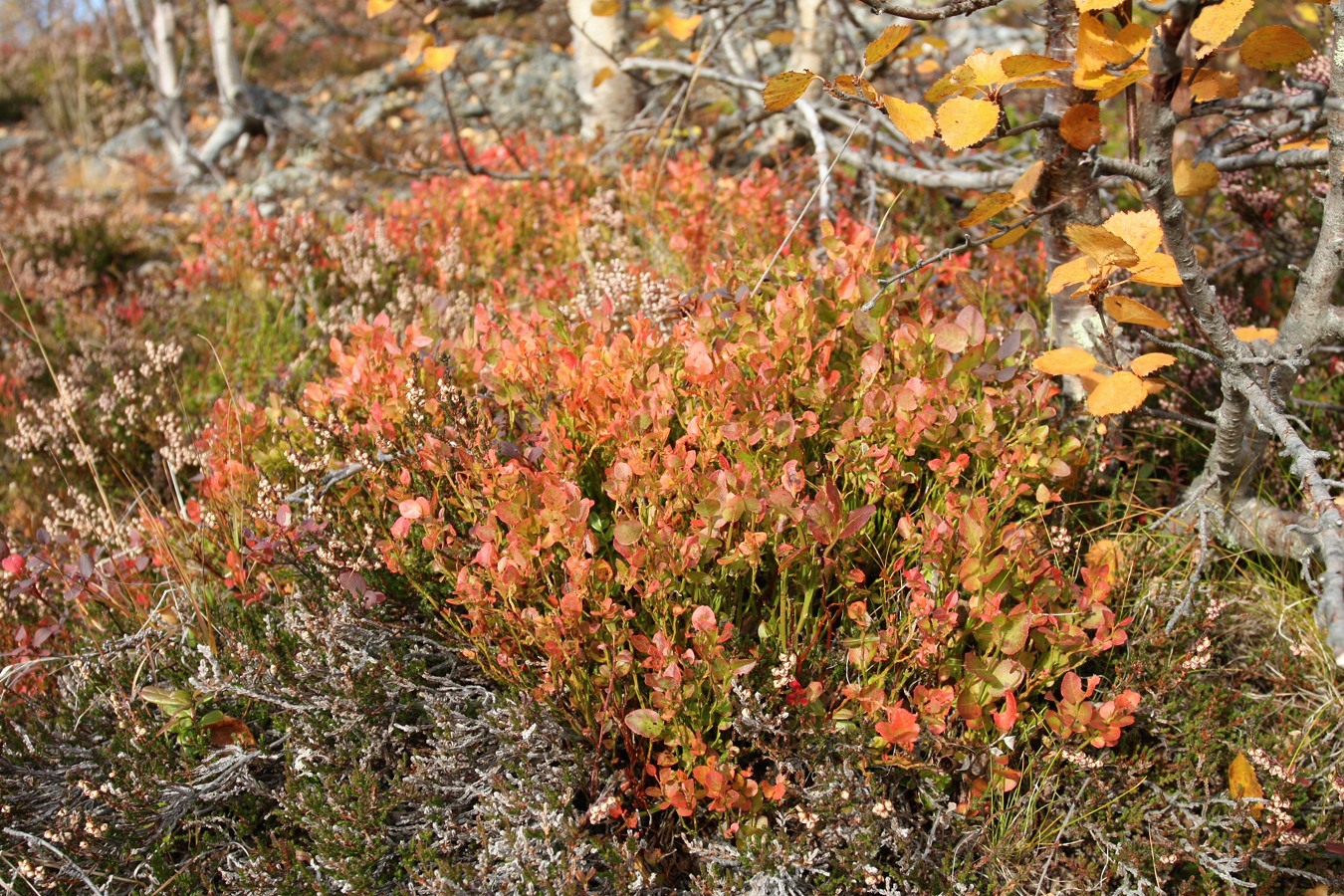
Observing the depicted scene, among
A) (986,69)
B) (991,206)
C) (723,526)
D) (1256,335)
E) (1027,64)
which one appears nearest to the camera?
(1027,64)

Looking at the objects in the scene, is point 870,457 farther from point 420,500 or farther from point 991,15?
point 991,15

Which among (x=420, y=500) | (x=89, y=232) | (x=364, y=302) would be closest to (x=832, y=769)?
(x=420, y=500)

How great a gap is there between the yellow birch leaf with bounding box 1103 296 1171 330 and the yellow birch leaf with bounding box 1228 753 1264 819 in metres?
0.94

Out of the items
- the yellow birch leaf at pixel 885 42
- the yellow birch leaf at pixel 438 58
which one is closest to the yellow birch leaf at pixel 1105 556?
the yellow birch leaf at pixel 885 42

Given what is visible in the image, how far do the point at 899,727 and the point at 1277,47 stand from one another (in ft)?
5.13

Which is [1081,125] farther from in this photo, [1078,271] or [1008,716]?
[1008,716]

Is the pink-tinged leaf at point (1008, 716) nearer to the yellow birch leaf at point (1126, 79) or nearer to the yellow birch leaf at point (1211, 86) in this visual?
the yellow birch leaf at point (1126, 79)

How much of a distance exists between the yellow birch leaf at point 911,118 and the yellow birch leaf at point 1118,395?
2.02 feet

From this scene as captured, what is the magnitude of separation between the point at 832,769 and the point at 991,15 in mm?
8445

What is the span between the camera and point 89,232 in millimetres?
5793

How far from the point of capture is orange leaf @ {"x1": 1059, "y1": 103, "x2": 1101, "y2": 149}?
2225mm

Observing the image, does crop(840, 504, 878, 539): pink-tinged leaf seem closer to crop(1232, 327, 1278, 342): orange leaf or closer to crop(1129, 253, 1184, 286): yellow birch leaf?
crop(1129, 253, 1184, 286): yellow birch leaf

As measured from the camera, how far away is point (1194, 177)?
7.55 feet

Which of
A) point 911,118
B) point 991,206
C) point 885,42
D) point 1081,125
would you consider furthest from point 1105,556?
point 885,42
